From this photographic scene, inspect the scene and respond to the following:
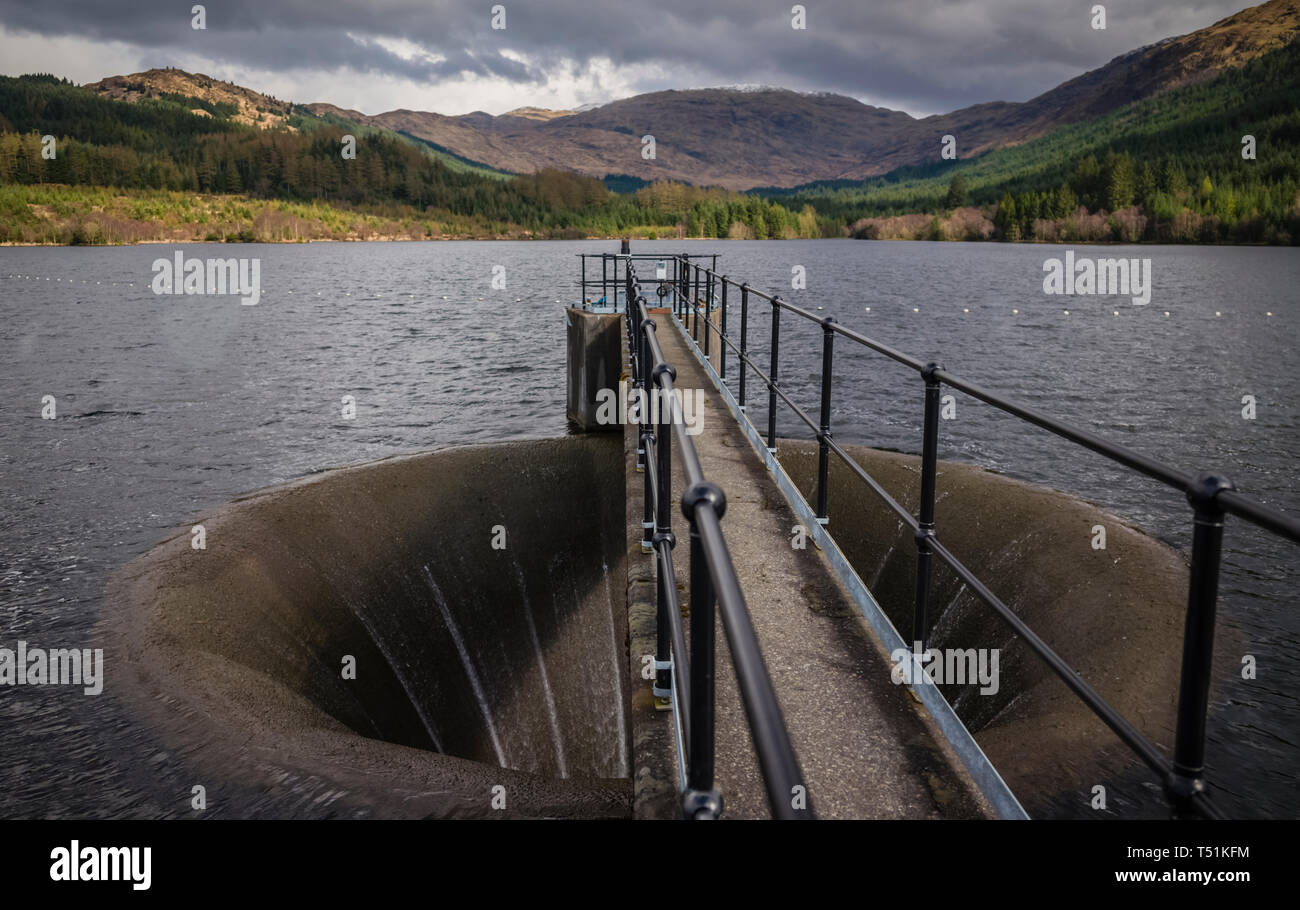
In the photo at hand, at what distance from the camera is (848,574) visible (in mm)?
5844

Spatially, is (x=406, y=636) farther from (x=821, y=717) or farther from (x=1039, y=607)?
(x=821, y=717)

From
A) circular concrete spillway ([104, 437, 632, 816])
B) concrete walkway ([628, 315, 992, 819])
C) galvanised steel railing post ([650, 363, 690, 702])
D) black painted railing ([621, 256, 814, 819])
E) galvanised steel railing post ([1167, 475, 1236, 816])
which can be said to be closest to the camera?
black painted railing ([621, 256, 814, 819])

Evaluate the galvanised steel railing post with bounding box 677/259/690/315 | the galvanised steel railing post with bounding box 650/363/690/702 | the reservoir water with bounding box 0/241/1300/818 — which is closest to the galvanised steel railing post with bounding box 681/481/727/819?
the galvanised steel railing post with bounding box 650/363/690/702

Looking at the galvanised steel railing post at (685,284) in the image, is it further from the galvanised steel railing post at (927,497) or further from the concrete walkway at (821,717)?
the galvanised steel railing post at (927,497)

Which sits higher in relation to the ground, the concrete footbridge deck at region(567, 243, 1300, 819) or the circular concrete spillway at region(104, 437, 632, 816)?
the concrete footbridge deck at region(567, 243, 1300, 819)

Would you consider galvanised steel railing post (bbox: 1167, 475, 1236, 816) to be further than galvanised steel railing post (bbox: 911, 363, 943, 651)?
No

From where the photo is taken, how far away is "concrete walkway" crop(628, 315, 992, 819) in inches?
144

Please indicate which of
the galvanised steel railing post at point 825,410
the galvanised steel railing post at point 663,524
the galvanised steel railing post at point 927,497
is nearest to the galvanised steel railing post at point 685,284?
the galvanised steel railing post at point 825,410

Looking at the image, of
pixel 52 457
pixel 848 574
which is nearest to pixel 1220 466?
pixel 848 574

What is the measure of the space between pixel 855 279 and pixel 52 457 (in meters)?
71.4

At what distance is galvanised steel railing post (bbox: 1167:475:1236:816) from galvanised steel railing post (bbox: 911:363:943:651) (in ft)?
5.66

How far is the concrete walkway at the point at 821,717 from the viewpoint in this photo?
366 cm

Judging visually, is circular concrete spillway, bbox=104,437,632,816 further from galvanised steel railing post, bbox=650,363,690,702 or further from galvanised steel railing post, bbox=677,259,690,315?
galvanised steel railing post, bbox=677,259,690,315
